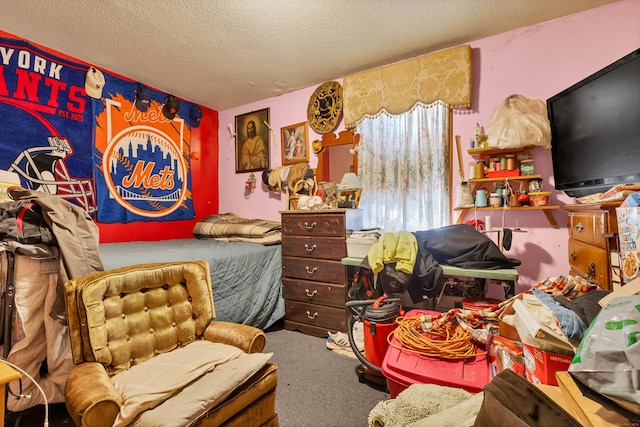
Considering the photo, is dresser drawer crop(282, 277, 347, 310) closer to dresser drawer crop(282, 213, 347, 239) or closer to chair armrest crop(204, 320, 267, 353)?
dresser drawer crop(282, 213, 347, 239)

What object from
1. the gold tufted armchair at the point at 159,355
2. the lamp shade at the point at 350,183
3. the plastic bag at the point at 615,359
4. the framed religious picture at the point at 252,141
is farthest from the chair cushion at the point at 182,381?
the framed religious picture at the point at 252,141

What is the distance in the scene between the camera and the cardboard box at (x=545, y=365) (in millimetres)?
959

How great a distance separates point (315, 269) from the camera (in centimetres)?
296

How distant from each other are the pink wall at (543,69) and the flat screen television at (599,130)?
54 cm

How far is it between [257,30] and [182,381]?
2.66 metres

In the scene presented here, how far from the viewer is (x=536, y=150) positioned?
2602 mm

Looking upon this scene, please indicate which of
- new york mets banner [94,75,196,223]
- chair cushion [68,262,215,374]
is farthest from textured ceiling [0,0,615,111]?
chair cushion [68,262,215,374]

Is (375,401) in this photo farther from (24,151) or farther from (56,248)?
(24,151)

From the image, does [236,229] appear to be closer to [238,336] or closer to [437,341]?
[238,336]

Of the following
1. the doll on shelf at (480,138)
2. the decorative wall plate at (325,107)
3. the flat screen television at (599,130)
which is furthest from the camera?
the decorative wall plate at (325,107)

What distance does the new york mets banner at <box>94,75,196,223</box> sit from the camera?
3.31 metres

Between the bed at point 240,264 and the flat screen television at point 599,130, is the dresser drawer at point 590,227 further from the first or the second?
the bed at point 240,264

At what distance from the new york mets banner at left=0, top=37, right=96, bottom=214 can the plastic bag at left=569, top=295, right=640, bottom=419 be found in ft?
12.6

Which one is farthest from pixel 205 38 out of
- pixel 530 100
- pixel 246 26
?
pixel 530 100
